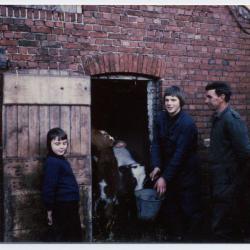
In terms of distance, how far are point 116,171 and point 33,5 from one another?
84.8 inches

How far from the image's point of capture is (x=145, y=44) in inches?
177

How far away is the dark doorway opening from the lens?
5.23 metres

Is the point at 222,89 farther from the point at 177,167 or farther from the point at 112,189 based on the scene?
the point at 112,189

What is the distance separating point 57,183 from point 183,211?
1395mm

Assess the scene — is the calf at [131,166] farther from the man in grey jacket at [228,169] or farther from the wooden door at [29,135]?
the man in grey jacket at [228,169]

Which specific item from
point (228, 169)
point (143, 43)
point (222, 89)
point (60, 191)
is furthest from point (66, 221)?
point (143, 43)

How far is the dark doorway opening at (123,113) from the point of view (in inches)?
206

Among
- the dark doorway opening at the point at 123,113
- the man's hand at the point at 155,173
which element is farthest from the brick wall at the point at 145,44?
the man's hand at the point at 155,173

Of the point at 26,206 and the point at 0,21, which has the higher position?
the point at 0,21

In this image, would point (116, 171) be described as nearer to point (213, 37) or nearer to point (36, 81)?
point (36, 81)

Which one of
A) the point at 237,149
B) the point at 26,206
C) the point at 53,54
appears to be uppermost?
the point at 53,54

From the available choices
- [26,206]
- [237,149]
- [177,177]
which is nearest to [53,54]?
[26,206]

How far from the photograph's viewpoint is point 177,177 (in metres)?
4.07

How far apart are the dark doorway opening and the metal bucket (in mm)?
971
